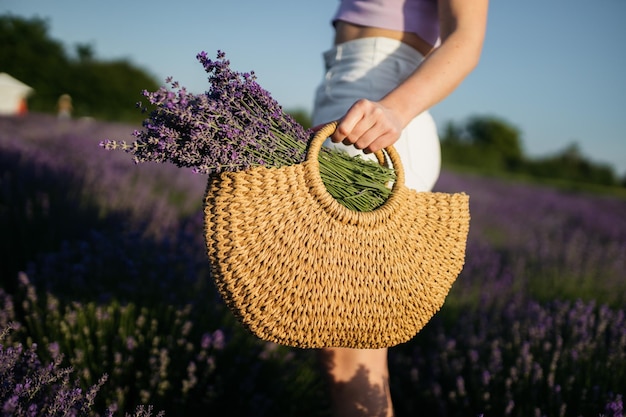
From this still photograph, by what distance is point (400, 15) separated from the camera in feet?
4.85

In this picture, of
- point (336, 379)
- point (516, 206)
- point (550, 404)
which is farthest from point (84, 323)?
point (516, 206)

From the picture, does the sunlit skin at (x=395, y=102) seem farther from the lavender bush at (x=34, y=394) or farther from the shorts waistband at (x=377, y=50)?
the lavender bush at (x=34, y=394)

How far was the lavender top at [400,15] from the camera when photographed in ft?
4.84

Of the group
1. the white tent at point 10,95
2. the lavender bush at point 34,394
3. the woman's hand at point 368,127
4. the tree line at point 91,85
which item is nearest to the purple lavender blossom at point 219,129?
the woman's hand at point 368,127

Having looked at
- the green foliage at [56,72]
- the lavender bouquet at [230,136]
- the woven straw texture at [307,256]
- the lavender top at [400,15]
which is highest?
the green foliage at [56,72]

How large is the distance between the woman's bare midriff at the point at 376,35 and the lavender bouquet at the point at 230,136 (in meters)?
0.51

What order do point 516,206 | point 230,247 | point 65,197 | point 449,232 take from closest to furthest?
point 230,247
point 449,232
point 65,197
point 516,206

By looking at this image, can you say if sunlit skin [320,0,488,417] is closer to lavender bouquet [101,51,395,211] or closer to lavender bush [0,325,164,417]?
lavender bouquet [101,51,395,211]

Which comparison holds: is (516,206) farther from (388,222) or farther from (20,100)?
(20,100)

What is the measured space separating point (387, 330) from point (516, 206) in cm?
674

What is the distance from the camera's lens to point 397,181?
1220mm

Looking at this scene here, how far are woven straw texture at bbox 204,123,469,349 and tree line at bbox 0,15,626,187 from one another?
2871 cm

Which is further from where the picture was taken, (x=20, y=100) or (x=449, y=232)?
(x=20, y=100)

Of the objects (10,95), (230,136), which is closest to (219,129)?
(230,136)
